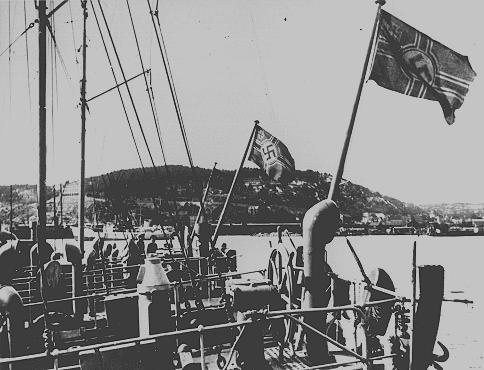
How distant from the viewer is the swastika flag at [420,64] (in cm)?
934

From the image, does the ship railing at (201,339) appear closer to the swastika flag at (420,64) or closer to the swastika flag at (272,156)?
the swastika flag at (420,64)

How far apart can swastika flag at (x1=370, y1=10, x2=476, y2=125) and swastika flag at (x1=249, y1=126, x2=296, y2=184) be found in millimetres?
4237

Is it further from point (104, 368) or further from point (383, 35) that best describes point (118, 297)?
point (383, 35)

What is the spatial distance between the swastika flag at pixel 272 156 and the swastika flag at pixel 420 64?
4237mm

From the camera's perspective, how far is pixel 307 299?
7.54m

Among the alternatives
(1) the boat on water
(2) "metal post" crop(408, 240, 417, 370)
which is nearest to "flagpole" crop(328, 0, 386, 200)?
(1) the boat on water

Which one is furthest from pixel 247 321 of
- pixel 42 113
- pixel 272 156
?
pixel 272 156

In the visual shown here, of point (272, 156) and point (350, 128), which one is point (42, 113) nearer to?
point (272, 156)

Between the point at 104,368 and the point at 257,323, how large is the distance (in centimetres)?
220

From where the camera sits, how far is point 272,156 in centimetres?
1338

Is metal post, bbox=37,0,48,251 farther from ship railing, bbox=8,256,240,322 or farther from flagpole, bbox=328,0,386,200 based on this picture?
flagpole, bbox=328,0,386,200

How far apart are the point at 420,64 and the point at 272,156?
203 inches

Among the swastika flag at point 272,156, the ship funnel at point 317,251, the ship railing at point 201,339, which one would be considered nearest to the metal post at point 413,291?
the ship railing at point 201,339

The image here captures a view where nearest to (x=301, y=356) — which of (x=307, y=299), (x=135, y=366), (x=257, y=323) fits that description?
(x=307, y=299)
